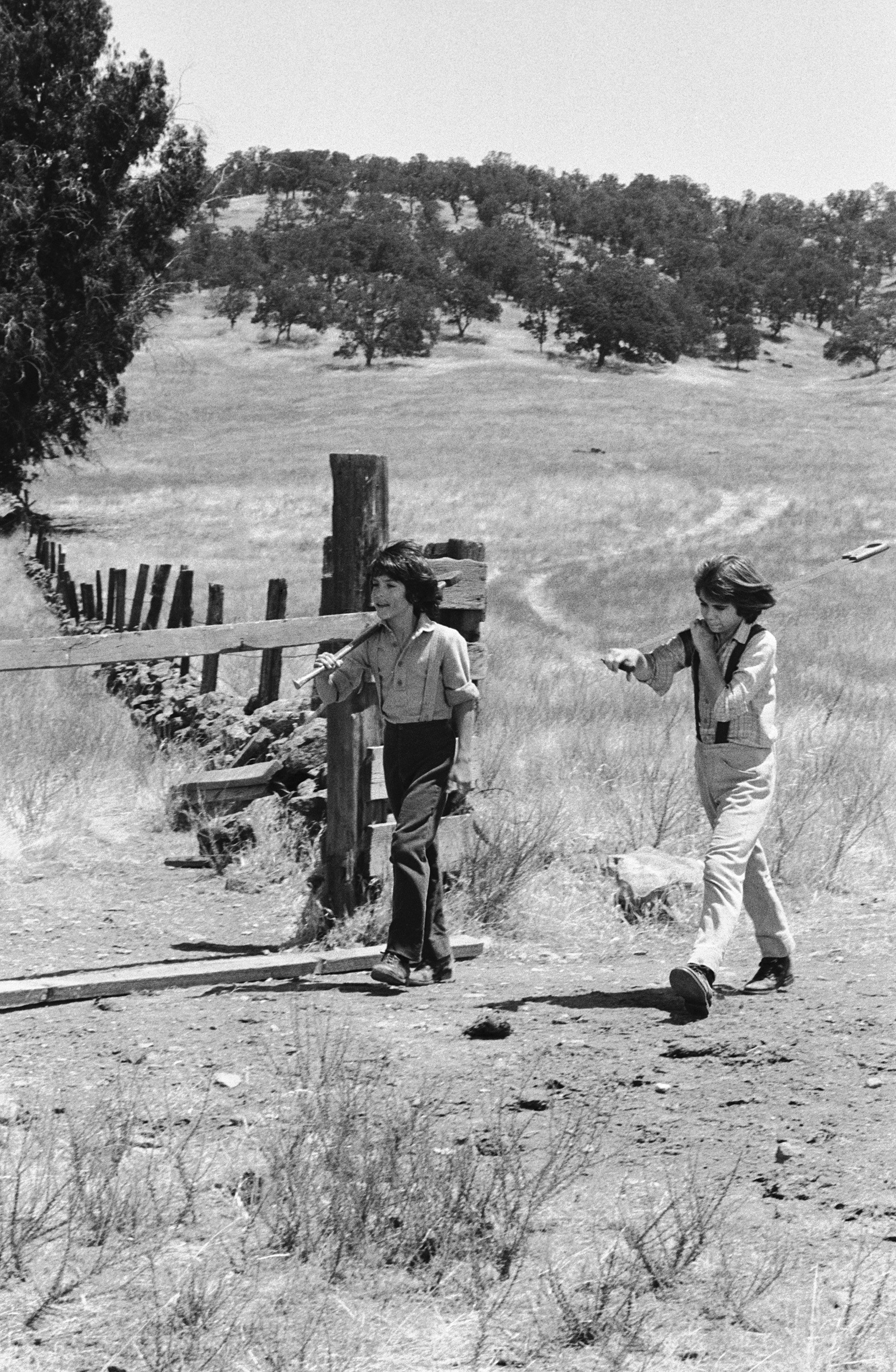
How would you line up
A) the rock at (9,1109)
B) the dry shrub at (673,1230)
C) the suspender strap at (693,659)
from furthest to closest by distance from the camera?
the suspender strap at (693,659)
the rock at (9,1109)
the dry shrub at (673,1230)

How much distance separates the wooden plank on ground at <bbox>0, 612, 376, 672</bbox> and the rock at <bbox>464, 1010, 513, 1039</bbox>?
73.5 inches

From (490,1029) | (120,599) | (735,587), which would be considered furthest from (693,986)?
(120,599)

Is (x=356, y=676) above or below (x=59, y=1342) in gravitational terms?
above

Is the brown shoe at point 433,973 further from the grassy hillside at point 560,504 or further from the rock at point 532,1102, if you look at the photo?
the grassy hillside at point 560,504

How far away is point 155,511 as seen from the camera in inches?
1566

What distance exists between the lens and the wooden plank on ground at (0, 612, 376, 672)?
5.55 m

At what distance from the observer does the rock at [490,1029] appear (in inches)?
194

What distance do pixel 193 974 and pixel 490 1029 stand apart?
1.41m

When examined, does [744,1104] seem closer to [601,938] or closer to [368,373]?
[601,938]

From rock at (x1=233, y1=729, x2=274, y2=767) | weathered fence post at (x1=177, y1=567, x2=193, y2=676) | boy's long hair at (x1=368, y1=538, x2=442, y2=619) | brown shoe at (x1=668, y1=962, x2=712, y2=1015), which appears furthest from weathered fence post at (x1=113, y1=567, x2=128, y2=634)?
brown shoe at (x1=668, y1=962, x2=712, y2=1015)

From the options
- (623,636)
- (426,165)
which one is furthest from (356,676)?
(426,165)

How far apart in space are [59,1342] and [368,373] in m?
78.1

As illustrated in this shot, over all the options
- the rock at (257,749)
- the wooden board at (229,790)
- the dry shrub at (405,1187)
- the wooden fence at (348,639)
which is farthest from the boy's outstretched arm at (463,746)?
the rock at (257,749)

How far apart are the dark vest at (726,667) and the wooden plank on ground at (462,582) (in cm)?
146
